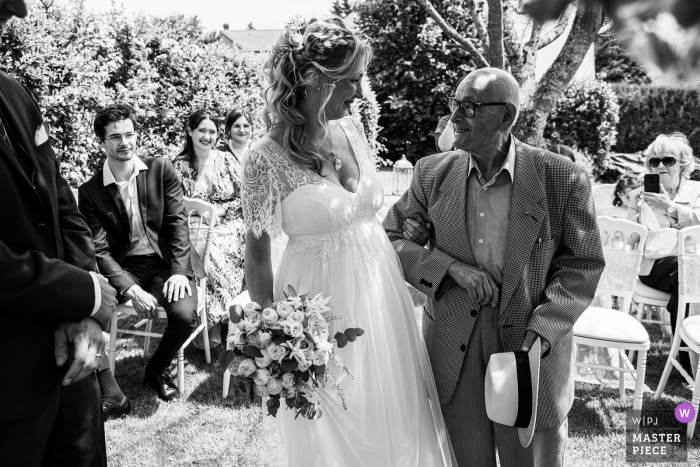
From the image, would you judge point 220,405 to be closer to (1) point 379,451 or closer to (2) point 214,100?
(1) point 379,451

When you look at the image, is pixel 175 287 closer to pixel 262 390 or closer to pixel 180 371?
pixel 180 371

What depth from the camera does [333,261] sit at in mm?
2654

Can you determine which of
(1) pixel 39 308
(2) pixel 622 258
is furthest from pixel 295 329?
(2) pixel 622 258

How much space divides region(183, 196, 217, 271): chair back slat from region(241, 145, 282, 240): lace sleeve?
296 centimetres

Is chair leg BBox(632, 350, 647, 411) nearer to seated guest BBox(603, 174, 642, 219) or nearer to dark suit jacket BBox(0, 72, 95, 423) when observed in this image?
seated guest BBox(603, 174, 642, 219)

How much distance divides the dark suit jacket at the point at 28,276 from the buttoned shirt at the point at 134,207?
9.95 ft

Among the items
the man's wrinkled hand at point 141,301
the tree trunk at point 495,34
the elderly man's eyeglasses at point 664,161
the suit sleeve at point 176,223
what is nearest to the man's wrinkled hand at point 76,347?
the man's wrinkled hand at point 141,301

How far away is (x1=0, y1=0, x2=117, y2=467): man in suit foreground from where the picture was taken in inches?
66.9

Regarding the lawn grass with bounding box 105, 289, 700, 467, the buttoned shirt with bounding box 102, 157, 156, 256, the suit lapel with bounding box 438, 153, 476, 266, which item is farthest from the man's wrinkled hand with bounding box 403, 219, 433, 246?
the buttoned shirt with bounding box 102, 157, 156, 256

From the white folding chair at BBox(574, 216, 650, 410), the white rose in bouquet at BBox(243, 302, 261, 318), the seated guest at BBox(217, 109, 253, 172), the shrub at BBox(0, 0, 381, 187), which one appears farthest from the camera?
the shrub at BBox(0, 0, 381, 187)

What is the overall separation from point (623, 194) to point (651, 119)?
1508 cm

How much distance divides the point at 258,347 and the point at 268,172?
2.57 feet

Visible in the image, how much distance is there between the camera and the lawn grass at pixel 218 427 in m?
3.81

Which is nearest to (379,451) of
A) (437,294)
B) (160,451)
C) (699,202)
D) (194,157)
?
(437,294)
